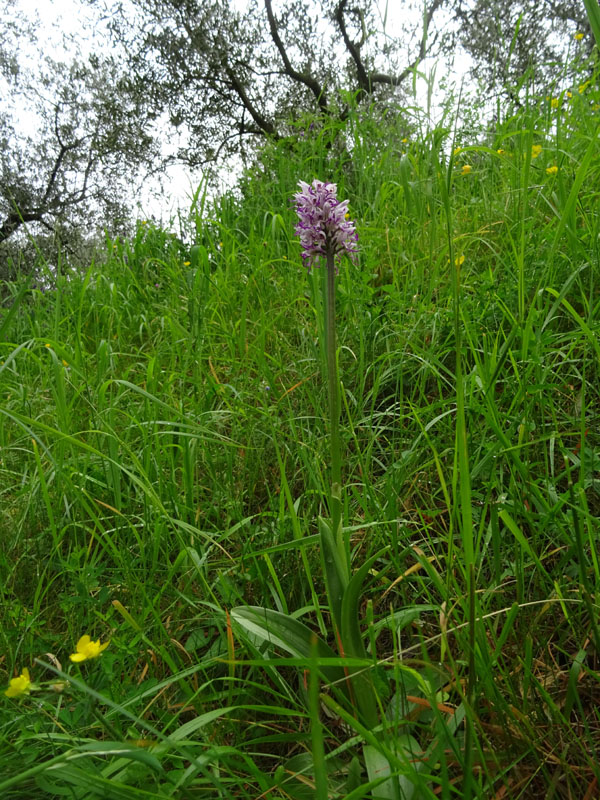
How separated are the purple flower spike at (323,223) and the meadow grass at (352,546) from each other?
0.21m

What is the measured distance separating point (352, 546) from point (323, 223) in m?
0.77

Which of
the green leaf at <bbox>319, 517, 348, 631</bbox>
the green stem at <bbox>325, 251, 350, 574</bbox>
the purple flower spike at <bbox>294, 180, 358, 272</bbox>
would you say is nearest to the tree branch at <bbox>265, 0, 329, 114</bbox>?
the purple flower spike at <bbox>294, 180, 358, 272</bbox>

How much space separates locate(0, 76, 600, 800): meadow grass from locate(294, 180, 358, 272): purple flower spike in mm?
214

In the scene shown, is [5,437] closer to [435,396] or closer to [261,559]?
[261,559]

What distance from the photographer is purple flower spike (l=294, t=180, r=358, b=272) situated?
3.61 feet

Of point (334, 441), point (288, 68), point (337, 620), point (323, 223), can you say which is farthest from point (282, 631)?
point (288, 68)

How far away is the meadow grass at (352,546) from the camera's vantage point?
2.49ft

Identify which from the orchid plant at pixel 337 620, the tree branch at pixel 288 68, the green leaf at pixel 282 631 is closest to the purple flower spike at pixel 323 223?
the orchid plant at pixel 337 620

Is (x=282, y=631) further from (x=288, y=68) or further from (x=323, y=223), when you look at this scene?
(x=288, y=68)

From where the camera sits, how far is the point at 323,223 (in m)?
1.11

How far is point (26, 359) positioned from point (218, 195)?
81.2 inches

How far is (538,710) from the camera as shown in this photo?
80 centimetres

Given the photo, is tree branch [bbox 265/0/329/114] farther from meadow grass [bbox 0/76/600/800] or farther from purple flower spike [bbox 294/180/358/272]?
purple flower spike [bbox 294/180/358/272]

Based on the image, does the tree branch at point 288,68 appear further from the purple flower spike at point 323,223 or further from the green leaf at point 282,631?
the green leaf at point 282,631
